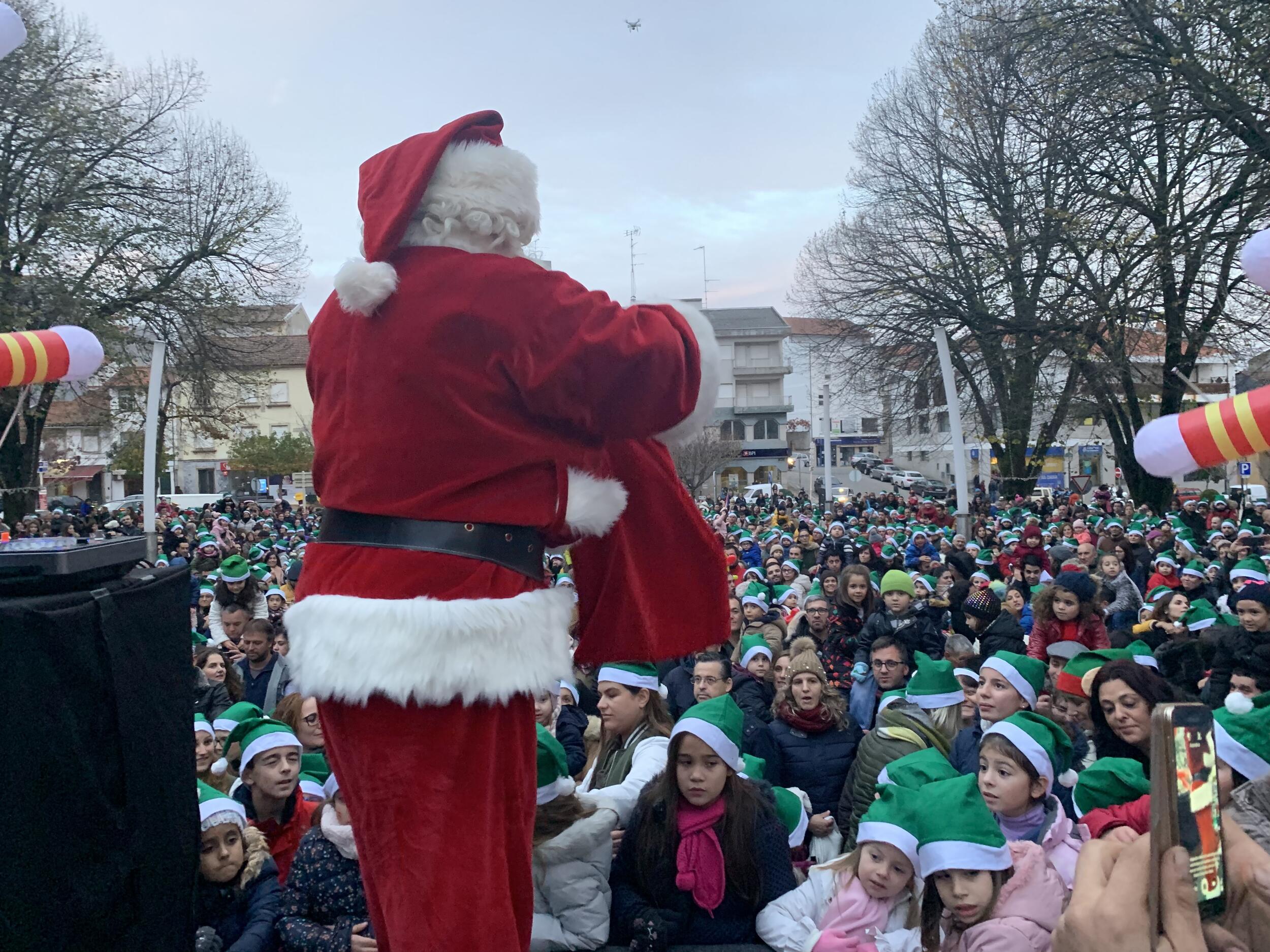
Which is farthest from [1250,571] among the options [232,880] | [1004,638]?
[232,880]

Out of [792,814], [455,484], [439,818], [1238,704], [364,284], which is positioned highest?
[364,284]

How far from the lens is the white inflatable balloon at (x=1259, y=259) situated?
6.59 feet

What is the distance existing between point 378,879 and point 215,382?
Result: 74.3 feet

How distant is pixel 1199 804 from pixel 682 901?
228 centimetres

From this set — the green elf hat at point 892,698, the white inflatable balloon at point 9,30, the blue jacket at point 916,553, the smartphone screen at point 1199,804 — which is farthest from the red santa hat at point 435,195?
the blue jacket at point 916,553

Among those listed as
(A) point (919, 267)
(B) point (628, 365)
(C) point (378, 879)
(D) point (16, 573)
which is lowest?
(C) point (378, 879)

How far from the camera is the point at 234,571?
9344 millimetres

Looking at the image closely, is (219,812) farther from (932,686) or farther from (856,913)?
(932,686)

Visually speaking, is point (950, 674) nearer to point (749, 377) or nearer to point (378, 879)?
point (378, 879)

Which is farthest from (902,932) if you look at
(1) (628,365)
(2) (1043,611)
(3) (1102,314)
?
(3) (1102,314)

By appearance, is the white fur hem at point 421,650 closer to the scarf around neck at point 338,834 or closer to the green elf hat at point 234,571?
the scarf around neck at point 338,834

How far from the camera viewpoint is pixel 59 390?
21.0 meters

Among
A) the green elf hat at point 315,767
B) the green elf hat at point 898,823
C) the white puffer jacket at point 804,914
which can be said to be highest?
the green elf hat at point 898,823

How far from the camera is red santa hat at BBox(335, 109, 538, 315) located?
81.9 inches
